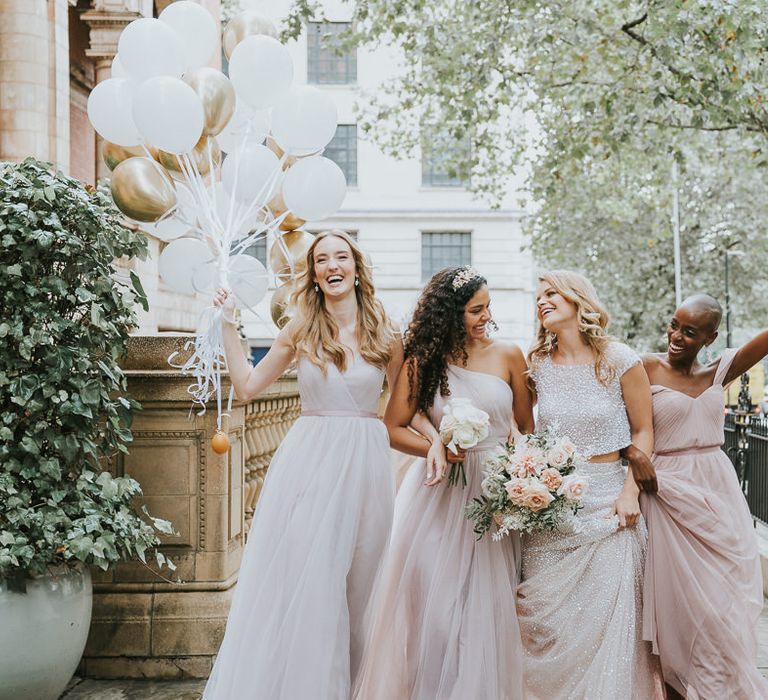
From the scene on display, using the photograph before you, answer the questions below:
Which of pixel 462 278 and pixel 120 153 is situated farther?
pixel 120 153

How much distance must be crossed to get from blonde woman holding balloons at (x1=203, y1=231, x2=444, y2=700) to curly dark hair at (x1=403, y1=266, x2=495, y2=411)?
0.15 m

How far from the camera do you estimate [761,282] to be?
93.1 ft

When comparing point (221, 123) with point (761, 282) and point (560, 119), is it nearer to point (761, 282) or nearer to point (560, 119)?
point (560, 119)

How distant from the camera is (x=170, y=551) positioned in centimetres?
547

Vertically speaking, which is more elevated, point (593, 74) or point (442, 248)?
point (593, 74)

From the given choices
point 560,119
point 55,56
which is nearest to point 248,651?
point 55,56

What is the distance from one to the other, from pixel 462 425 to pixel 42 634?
2.30 m

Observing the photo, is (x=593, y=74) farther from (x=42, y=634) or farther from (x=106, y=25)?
(x=42, y=634)

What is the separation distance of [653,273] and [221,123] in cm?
2457

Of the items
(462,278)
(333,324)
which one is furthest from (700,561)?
(333,324)

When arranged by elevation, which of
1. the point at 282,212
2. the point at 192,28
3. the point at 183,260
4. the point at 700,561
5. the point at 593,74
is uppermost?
the point at 593,74

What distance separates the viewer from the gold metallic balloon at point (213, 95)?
5141 mm

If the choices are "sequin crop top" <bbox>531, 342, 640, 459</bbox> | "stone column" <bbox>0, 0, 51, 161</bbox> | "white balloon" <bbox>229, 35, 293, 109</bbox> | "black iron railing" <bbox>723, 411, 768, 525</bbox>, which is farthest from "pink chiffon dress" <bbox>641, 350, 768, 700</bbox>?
"stone column" <bbox>0, 0, 51, 161</bbox>

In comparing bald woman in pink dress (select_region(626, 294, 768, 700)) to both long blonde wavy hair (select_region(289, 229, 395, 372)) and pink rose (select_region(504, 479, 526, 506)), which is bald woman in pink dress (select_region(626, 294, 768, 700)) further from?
long blonde wavy hair (select_region(289, 229, 395, 372))
